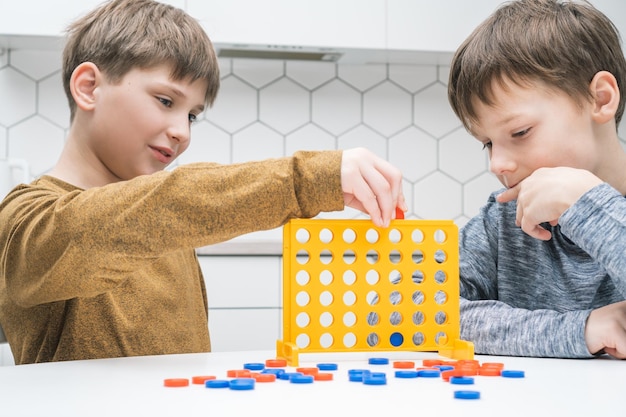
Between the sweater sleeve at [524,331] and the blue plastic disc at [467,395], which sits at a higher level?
the sweater sleeve at [524,331]

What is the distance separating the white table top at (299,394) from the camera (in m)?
0.52

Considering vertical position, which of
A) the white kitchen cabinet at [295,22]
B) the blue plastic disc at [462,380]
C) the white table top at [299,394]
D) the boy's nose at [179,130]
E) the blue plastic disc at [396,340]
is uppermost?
the white kitchen cabinet at [295,22]

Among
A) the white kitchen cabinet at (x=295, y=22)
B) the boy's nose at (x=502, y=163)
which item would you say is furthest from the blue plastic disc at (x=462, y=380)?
the white kitchen cabinet at (x=295, y=22)

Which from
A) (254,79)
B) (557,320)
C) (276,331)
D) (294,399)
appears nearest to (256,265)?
(276,331)

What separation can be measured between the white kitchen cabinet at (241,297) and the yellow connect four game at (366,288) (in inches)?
49.4

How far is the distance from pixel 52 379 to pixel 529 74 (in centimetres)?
79

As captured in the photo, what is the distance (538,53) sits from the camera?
110 cm

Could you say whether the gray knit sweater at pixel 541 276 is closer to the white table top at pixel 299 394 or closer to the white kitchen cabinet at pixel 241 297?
the white table top at pixel 299 394

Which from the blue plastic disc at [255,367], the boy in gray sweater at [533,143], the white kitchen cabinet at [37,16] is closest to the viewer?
the blue plastic disc at [255,367]

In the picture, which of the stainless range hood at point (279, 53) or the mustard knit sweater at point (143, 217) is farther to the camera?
the stainless range hood at point (279, 53)

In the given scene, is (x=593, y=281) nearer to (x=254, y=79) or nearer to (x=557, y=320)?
(x=557, y=320)

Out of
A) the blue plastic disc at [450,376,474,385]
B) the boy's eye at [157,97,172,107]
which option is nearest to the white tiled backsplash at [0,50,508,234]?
the boy's eye at [157,97,172,107]

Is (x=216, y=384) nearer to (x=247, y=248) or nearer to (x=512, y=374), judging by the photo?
(x=512, y=374)

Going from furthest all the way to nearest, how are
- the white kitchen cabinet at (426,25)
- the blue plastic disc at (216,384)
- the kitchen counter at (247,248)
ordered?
the white kitchen cabinet at (426,25) → the kitchen counter at (247,248) → the blue plastic disc at (216,384)
